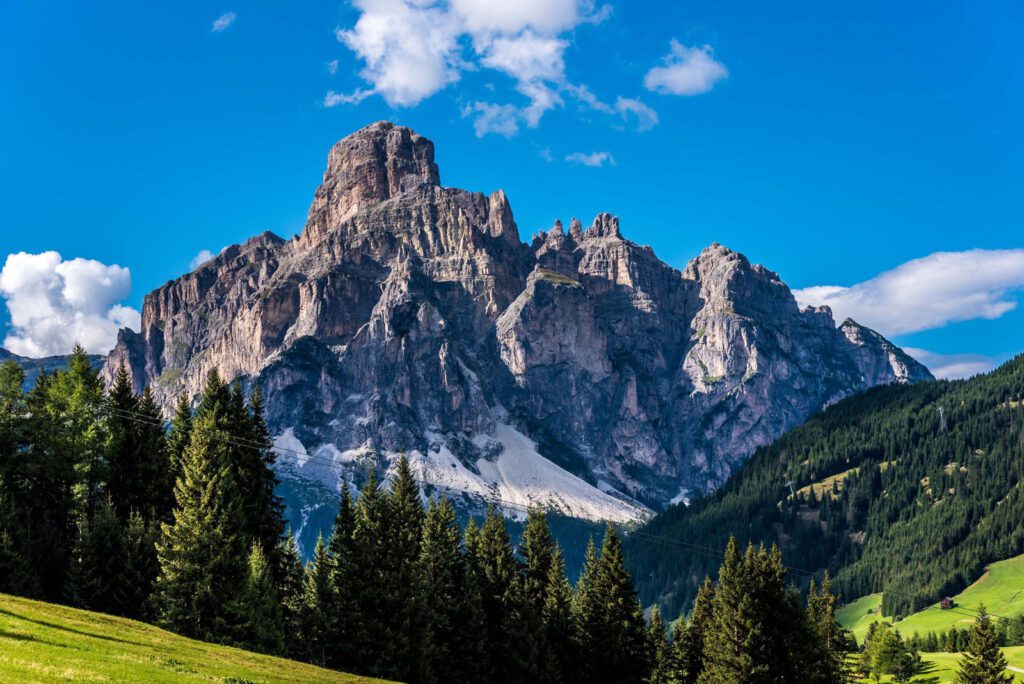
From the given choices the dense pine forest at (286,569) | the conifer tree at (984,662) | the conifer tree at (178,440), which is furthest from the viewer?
the conifer tree at (984,662)

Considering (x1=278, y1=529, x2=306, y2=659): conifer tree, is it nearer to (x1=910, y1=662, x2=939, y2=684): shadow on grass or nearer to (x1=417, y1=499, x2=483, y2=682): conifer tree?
(x1=417, y1=499, x2=483, y2=682): conifer tree

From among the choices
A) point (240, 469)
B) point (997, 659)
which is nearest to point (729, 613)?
point (997, 659)

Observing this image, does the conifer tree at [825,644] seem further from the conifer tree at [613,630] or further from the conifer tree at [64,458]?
the conifer tree at [64,458]

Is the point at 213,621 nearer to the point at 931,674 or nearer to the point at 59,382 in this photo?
the point at 59,382

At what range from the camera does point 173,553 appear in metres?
58.9

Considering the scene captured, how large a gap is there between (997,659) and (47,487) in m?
86.9

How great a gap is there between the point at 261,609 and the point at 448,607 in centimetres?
1832

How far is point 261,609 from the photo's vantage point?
204 ft

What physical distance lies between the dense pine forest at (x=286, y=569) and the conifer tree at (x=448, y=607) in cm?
17

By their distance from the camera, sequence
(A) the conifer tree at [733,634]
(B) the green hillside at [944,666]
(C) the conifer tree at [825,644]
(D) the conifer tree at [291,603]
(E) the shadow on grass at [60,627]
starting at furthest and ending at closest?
(B) the green hillside at [944,666], (C) the conifer tree at [825,644], (A) the conifer tree at [733,634], (D) the conifer tree at [291,603], (E) the shadow on grass at [60,627]

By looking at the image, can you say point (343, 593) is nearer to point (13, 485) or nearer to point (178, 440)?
point (178, 440)

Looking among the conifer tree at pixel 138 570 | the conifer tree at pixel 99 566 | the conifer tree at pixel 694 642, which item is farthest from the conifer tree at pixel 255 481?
the conifer tree at pixel 694 642

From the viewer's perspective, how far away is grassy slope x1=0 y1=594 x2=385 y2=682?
99.0ft

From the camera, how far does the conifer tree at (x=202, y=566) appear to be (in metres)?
57.2
